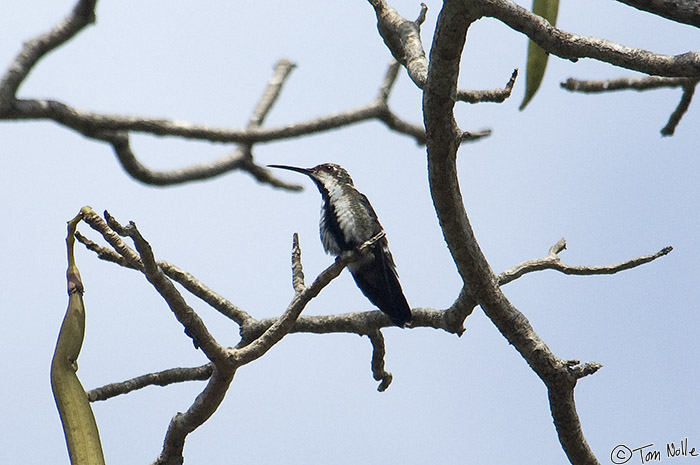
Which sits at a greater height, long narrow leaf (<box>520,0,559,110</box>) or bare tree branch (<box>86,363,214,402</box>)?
long narrow leaf (<box>520,0,559,110</box>)

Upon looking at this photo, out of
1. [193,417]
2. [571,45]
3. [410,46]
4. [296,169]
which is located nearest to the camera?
[571,45]

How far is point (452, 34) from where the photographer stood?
281 centimetres

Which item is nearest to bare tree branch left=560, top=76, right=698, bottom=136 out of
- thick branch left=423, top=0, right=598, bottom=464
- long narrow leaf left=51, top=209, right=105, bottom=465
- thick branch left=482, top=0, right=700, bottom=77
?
thick branch left=423, top=0, right=598, bottom=464

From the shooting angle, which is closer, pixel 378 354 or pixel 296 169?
pixel 378 354

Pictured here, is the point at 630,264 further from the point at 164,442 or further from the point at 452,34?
the point at 164,442

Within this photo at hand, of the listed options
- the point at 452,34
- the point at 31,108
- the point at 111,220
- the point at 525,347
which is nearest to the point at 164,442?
the point at 111,220

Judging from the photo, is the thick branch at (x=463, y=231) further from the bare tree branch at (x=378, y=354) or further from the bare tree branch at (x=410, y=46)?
the bare tree branch at (x=378, y=354)

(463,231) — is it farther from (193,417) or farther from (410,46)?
(193,417)

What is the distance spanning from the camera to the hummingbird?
5.11 metres

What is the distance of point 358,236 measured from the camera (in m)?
5.75

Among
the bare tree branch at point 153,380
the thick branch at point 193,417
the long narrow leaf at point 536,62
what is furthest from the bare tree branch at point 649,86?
the thick branch at point 193,417

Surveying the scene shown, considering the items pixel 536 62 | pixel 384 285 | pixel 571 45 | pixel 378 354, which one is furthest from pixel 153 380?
pixel 571 45

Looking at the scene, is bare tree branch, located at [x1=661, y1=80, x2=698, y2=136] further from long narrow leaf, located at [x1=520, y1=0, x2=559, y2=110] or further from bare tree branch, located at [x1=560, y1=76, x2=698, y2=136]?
long narrow leaf, located at [x1=520, y1=0, x2=559, y2=110]

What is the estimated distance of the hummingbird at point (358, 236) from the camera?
511cm
